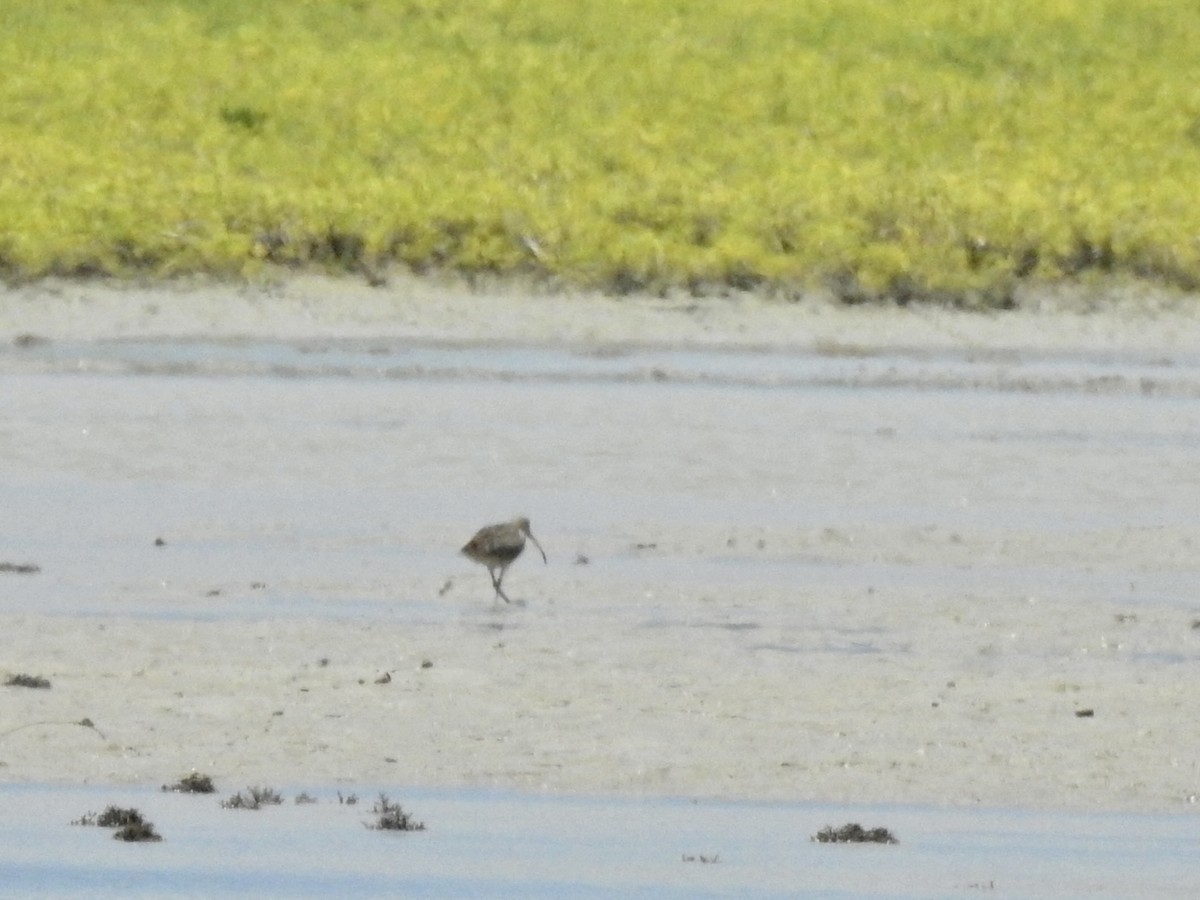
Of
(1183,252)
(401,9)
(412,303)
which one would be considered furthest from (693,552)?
(401,9)

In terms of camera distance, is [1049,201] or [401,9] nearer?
[1049,201]

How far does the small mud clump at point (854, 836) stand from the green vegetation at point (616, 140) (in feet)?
65.7

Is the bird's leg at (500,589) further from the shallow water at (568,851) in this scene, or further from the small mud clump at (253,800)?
the small mud clump at (253,800)

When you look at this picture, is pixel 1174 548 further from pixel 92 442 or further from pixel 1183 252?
pixel 1183 252

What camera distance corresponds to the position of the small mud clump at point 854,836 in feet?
27.6

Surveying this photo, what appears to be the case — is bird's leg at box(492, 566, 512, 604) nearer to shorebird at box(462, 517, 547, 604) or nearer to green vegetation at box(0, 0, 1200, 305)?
shorebird at box(462, 517, 547, 604)

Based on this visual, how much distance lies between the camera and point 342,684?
11.0 meters

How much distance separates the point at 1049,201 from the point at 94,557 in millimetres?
21183

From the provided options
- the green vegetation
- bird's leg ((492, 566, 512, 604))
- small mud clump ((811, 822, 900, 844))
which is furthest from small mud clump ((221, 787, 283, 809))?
the green vegetation

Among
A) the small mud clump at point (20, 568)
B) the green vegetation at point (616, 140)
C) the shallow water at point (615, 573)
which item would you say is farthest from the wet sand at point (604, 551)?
the green vegetation at point (616, 140)

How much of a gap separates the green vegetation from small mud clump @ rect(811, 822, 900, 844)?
20.0m

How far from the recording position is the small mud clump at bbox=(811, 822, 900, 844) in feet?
27.6

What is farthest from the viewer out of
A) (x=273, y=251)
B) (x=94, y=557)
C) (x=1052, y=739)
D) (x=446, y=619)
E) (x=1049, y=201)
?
(x=1049, y=201)

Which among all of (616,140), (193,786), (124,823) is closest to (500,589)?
(193,786)
